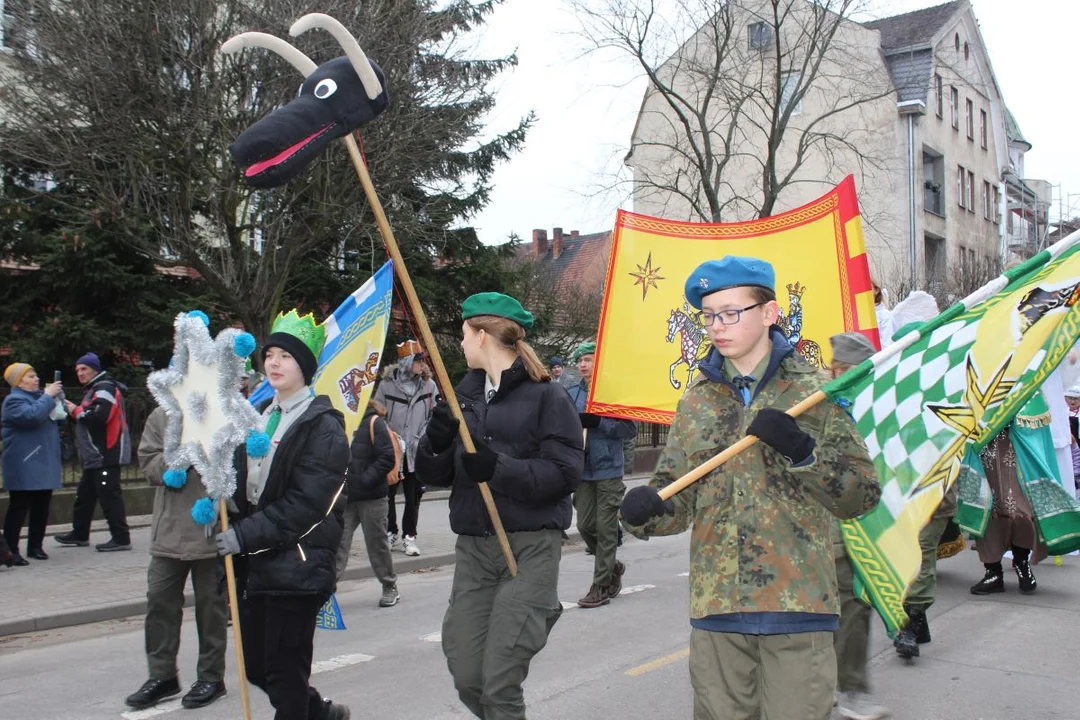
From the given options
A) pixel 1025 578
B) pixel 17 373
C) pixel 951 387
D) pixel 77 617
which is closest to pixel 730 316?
pixel 951 387

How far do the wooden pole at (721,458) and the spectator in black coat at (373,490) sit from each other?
4.72m

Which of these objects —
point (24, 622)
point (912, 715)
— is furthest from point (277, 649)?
point (24, 622)

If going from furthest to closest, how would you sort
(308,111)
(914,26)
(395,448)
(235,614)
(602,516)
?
(914,26)
(395,448)
(602,516)
(235,614)
(308,111)

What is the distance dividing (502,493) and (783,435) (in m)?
1.35

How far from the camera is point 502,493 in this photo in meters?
3.92

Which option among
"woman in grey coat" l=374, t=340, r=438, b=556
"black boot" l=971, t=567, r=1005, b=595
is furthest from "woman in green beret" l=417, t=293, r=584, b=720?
"woman in grey coat" l=374, t=340, r=438, b=556

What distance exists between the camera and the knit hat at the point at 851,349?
4.87m

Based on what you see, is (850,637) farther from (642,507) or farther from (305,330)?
(305,330)

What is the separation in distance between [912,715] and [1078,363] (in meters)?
4.41

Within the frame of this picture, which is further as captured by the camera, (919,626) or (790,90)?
A: (790,90)

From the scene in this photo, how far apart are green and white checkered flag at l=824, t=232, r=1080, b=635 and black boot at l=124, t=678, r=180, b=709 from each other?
3.63 metres

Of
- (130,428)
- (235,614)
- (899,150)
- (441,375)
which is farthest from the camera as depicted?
(899,150)

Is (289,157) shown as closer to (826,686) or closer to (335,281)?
(826,686)

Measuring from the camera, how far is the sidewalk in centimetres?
754
